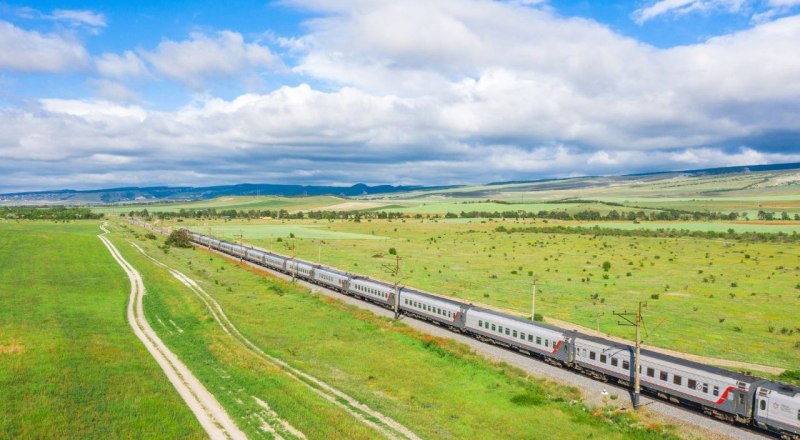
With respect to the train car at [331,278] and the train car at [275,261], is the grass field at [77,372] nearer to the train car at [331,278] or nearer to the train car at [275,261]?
the train car at [331,278]

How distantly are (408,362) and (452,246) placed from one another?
94.6 meters

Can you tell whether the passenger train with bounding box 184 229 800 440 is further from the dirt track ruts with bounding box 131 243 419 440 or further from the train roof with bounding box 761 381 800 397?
the dirt track ruts with bounding box 131 243 419 440

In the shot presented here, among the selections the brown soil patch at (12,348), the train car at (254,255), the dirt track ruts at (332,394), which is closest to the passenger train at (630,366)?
the dirt track ruts at (332,394)

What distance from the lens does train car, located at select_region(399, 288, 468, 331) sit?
174 feet

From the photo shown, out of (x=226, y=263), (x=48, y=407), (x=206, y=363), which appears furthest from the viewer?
(x=226, y=263)

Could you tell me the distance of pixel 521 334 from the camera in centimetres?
4569

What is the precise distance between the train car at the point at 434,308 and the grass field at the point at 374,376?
3411 mm

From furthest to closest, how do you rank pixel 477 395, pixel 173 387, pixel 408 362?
pixel 408 362 < pixel 477 395 < pixel 173 387

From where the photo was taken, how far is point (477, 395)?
118ft

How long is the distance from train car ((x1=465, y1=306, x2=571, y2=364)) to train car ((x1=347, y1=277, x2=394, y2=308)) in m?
14.6

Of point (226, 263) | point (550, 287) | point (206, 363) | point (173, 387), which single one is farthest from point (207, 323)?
point (226, 263)

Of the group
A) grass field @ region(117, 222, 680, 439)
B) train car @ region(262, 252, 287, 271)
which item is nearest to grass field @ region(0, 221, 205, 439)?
grass field @ region(117, 222, 680, 439)

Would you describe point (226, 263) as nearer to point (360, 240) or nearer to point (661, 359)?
point (360, 240)

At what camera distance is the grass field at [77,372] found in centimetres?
2731
